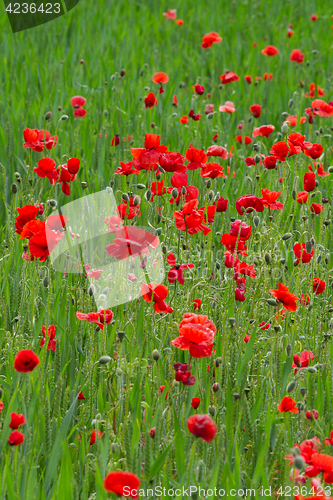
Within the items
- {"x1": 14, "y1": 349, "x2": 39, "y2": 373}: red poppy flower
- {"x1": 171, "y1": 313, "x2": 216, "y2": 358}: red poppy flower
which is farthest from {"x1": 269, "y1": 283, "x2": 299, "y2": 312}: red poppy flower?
{"x1": 14, "y1": 349, "x2": 39, "y2": 373}: red poppy flower

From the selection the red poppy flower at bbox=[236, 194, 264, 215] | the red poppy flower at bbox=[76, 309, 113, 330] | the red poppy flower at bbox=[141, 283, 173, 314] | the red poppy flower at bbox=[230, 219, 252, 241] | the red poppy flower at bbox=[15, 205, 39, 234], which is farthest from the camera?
the red poppy flower at bbox=[236, 194, 264, 215]

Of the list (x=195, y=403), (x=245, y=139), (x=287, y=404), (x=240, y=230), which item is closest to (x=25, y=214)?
(x=240, y=230)

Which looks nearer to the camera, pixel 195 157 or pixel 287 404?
pixel 287 404

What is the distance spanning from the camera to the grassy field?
4.49ft

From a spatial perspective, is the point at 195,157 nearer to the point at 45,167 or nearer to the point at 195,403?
the point at 45,167

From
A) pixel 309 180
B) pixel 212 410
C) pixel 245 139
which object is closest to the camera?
pixel 212 410

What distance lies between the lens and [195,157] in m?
2.33

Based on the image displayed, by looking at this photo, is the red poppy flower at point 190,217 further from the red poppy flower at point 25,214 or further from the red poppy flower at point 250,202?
the red poppy flower at point 25,214

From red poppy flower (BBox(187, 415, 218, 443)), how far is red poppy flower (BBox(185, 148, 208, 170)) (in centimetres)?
136

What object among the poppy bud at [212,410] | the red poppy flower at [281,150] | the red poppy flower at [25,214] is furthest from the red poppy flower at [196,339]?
the red poppy flower at [281,150]

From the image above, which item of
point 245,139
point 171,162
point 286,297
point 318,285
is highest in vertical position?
point 171,162

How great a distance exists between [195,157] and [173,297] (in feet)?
2.24

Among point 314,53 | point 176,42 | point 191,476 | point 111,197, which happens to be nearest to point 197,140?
point 111,197

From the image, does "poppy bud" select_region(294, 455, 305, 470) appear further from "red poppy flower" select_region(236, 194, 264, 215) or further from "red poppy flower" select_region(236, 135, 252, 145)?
"red poppy flower" select_region(236, 135, 252, 145)
